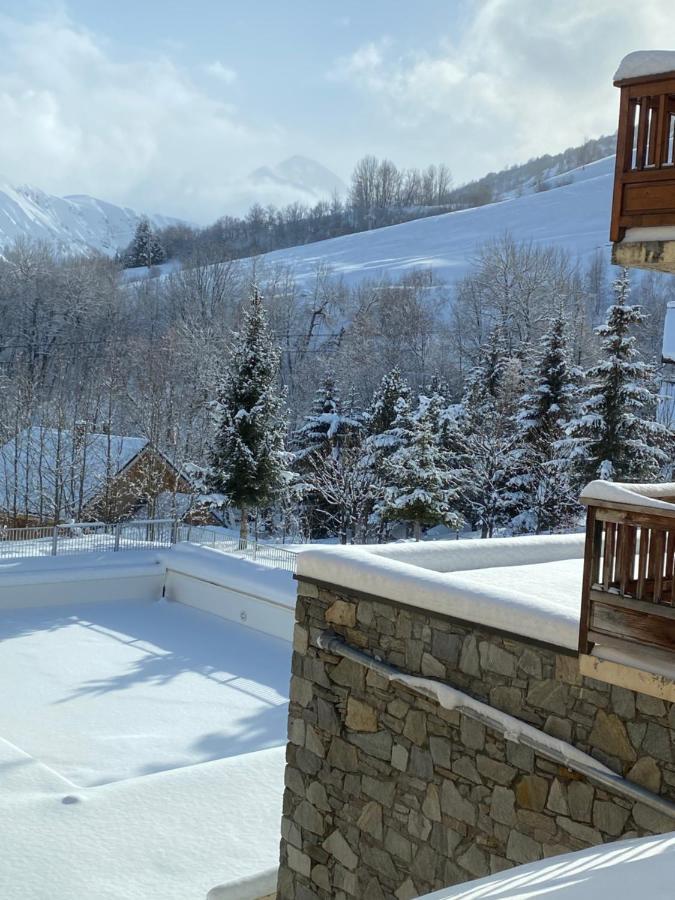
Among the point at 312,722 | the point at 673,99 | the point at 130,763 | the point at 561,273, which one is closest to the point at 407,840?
the point at 312,722

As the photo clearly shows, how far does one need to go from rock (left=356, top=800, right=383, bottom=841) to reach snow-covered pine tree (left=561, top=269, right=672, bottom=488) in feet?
48.6

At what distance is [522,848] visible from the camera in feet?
16.1

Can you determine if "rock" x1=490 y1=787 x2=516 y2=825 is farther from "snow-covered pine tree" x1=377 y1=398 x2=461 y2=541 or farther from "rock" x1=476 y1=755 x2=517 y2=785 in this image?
"snow-covered pine tree" x1=377 y1=398 x2=461 y2=541

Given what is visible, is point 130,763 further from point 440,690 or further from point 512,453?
point 512,453

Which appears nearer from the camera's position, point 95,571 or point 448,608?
point 448,608

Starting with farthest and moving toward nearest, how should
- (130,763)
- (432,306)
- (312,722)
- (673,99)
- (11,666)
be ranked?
1. (432,306)
2. (11,666)
3. (130,763)
4. (312,722)
5. (673,99)

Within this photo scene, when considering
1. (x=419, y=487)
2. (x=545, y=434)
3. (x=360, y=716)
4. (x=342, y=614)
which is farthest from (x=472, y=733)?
(x=545, y=434)

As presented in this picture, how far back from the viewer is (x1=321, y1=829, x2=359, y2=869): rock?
6.05m

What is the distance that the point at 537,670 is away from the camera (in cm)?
484

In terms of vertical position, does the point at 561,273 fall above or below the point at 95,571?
above

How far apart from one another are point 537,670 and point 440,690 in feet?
2.13

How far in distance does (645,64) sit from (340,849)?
505 centimetres

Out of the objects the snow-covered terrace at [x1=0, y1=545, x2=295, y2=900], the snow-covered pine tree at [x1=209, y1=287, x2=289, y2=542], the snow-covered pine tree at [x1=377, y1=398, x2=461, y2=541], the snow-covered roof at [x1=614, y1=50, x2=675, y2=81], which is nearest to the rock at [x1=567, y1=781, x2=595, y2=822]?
the snow-covered terrace at [x1=0, y1=545, x2=295, y2=900]

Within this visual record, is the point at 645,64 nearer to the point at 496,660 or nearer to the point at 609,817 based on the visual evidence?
the point at 496,660
